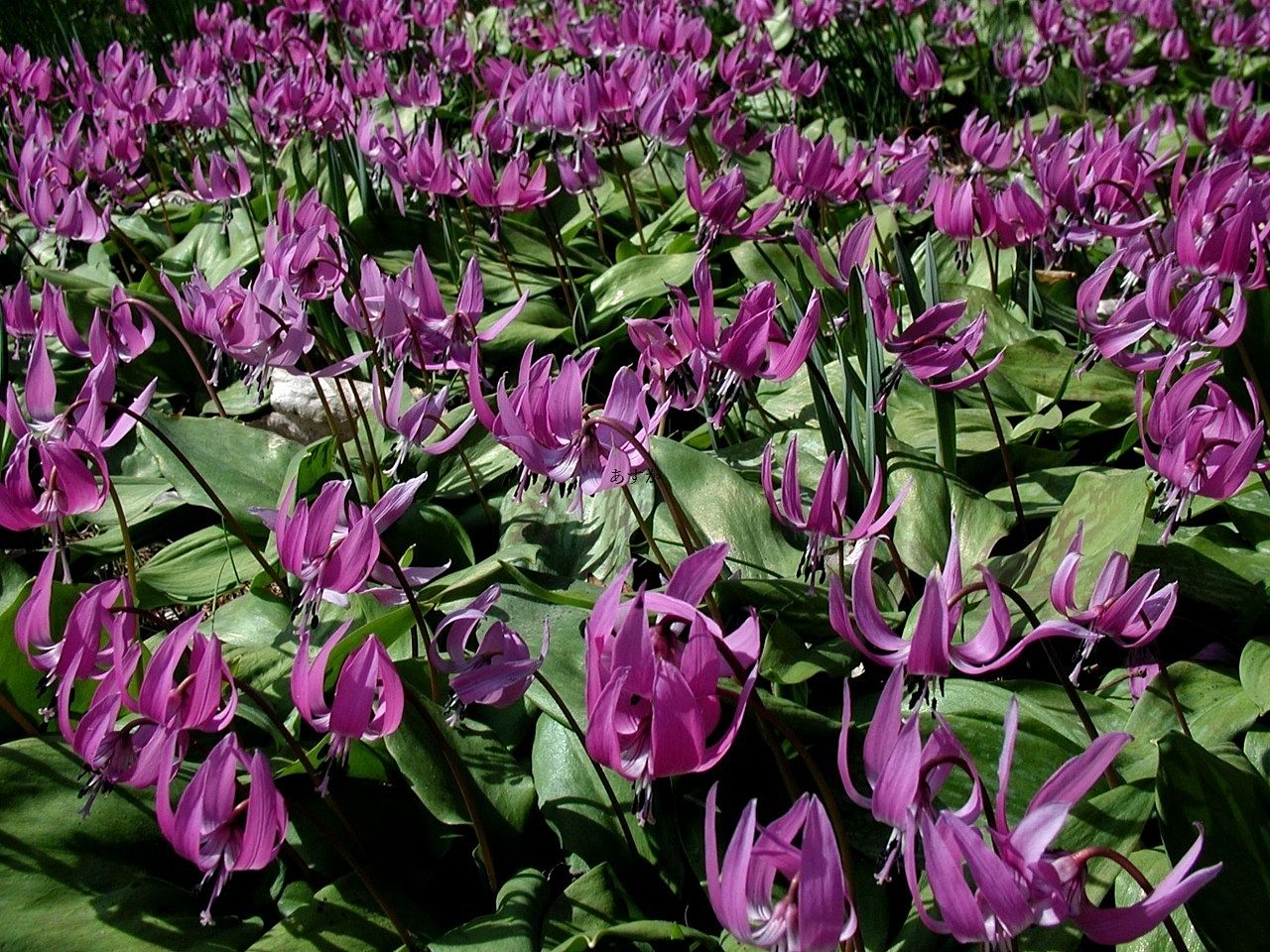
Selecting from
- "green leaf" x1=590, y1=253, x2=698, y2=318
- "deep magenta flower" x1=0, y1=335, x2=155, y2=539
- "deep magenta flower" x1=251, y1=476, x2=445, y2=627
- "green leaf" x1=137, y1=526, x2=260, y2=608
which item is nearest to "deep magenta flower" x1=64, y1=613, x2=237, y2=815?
"deep magenta flower" x1=251, y1=476, x2=445, y2=627

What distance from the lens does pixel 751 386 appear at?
7.14 ft

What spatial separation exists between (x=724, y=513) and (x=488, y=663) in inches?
28.3

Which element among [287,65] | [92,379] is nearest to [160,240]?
[287,65]

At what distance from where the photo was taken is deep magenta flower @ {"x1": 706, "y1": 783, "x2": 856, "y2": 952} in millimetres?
829

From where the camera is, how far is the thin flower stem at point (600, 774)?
1.46 meters

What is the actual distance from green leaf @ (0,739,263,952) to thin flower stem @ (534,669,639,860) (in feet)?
1.57

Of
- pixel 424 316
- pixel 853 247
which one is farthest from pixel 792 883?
pixel 424 316

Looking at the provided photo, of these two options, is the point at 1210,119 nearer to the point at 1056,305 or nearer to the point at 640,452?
the point at 1056,305

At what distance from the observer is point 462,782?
1.47 m

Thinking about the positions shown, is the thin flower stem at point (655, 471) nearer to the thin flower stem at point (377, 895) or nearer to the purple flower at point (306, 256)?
the thin flower stem at point (377, 895)

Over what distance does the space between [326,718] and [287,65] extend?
4535mm

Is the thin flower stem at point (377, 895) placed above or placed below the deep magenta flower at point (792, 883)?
below

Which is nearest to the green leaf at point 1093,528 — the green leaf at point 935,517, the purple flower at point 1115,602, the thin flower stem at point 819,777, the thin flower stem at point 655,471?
the green leaf at point 935,517

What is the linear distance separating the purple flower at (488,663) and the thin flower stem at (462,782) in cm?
7
